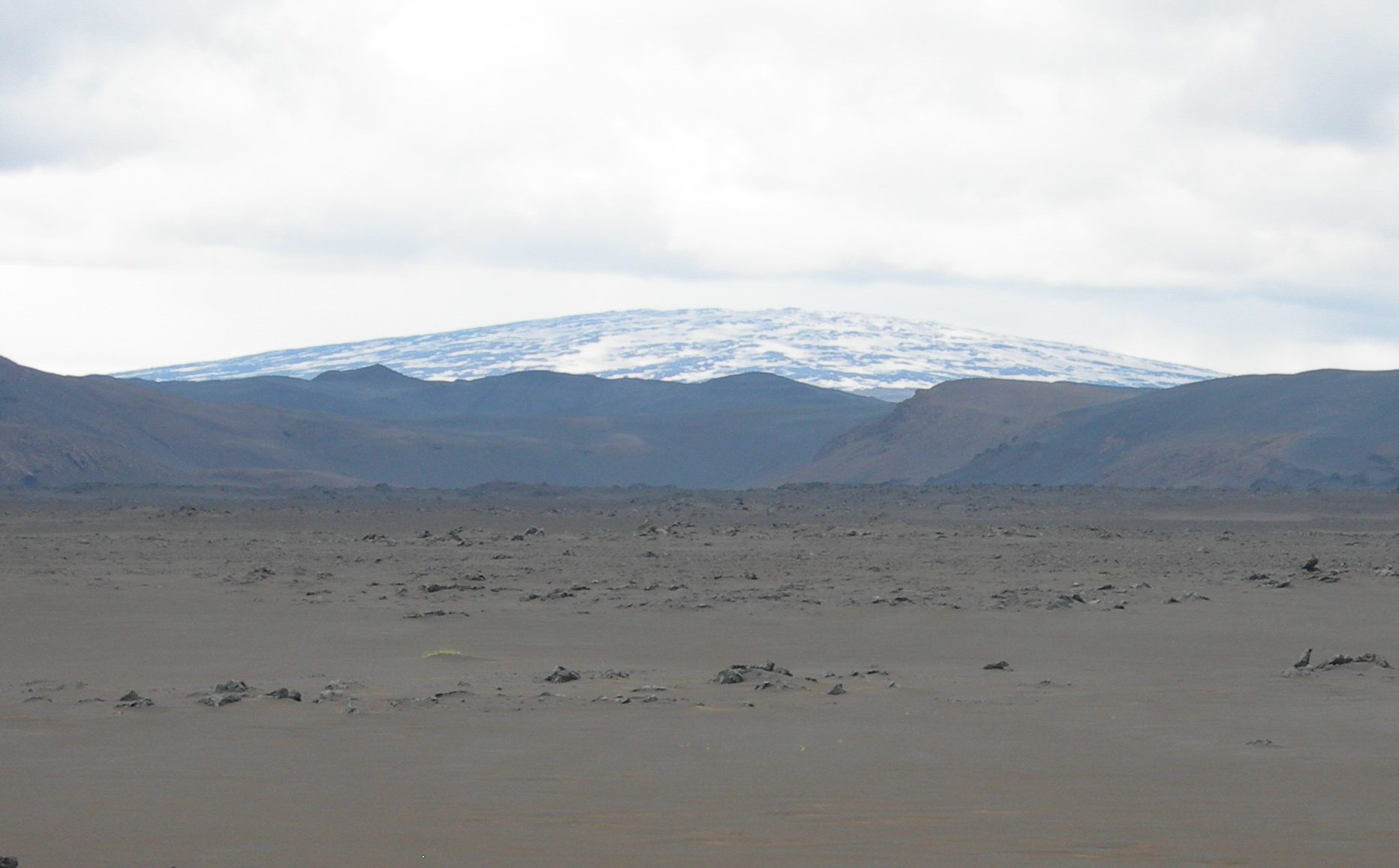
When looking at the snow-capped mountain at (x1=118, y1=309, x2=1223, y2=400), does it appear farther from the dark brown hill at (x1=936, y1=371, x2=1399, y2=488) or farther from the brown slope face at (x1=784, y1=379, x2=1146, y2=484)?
the dark brown hill at (x1=936, y1=371, x2=1399, y2=488)

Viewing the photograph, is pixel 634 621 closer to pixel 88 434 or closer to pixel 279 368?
pixel 88 434

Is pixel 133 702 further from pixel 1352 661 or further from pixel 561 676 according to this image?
pixel 1352 661

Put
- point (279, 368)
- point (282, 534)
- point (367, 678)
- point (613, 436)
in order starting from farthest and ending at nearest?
1. point (279, 368)
2. point (613, 436)
3. point (282, 534)
4. point (367, 678)

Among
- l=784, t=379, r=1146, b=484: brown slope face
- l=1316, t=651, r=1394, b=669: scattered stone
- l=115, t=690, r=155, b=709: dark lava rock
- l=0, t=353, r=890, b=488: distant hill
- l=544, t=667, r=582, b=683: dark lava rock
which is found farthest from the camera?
l=784, t=379, r=1146, b=484: brown slope face

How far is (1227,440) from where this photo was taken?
54188 mm

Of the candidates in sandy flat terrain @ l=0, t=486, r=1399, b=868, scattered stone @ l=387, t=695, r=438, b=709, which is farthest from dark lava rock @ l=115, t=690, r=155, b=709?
scattered stone @ l=387, t=695, r=438, b=709

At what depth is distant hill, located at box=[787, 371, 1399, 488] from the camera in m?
50.0

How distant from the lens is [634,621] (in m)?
14.8

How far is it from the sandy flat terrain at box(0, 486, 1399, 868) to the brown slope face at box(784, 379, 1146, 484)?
40.8 metres

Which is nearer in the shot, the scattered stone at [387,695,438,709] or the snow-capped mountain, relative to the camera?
the scattered stone at [387,695,438,709]

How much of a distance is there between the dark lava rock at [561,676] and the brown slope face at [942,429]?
163 ft

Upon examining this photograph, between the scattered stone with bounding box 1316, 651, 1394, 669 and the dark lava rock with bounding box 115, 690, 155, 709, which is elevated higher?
the scattered stone with bounding box 1316, 651, 1394, 669

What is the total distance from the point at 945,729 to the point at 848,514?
80.3 ft

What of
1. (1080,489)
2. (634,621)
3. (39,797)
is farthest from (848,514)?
(39,797)
